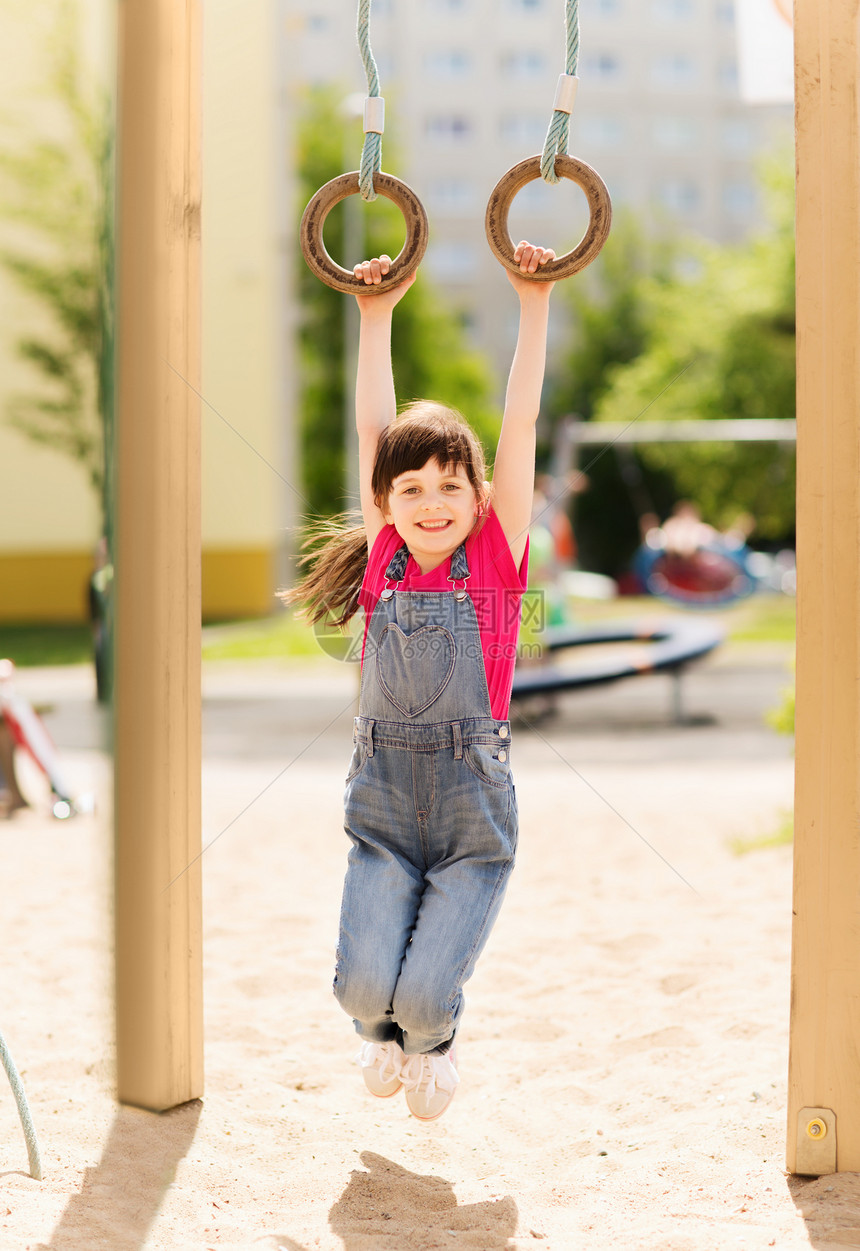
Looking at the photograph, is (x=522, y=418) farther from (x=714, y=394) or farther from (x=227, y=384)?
(x=714, y=394)

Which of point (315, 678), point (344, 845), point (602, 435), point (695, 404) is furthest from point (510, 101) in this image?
point (344, 845)

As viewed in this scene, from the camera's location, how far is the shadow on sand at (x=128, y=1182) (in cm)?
192

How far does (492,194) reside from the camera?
215cm

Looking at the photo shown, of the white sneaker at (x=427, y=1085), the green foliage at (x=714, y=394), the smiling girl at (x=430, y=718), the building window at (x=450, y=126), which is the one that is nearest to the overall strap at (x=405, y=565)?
the smiling girl at (x=430, y=718)

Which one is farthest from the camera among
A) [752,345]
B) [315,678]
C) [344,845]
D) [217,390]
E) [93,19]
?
[752,345]

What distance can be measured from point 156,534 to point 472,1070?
146 centimetres

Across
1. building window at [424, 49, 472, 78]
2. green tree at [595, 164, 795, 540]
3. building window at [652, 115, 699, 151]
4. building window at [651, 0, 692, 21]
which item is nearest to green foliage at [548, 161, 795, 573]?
green tree at [595, 164, 795, 540]

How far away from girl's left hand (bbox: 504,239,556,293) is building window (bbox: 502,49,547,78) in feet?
110

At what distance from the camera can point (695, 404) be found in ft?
68.4

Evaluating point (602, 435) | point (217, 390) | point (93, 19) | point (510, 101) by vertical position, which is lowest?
point (602, 435)

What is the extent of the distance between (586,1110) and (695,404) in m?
19.4

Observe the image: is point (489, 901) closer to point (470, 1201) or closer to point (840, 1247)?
point (470, 1201)

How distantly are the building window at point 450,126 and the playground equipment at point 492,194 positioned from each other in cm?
3288

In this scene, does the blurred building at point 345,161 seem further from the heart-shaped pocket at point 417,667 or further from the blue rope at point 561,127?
the heart-shaped pocket at point 417,667
